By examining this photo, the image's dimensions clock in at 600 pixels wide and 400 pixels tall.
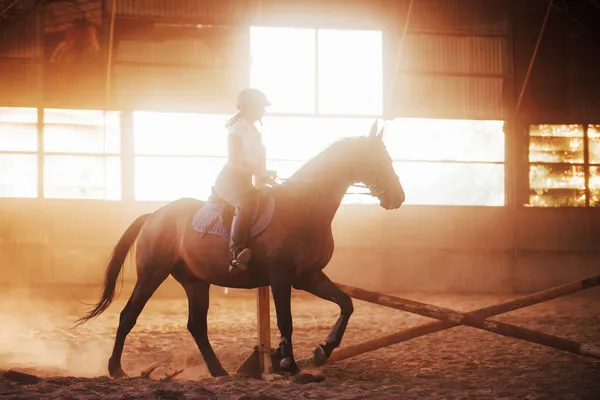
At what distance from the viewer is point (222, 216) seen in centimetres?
661

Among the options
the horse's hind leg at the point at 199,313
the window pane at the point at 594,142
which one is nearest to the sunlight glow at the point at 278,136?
the window pane at the point at 594,142

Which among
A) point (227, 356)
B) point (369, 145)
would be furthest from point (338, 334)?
point (227, 356)

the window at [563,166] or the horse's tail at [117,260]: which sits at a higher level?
the window at [563,166]

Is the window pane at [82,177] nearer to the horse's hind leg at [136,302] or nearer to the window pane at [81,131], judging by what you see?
the window pane at [81,131]

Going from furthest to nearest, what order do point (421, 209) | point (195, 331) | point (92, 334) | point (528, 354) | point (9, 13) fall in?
point (421, 209), point (9, 13), point (92, 334), point (528, 354), point (195, 331)

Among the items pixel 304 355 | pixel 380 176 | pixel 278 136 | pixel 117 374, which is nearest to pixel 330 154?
pixel 380 176

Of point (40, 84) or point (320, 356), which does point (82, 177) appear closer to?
point (40, 84)

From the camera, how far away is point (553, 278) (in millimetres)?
17203

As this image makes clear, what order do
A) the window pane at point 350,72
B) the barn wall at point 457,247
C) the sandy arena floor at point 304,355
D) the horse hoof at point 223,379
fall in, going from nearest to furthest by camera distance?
1. the sandy arena floor at point 304,355
2. the horse hoof at point 223,379
3. the window pane at point 350,72
4. the barn wall at point 457,247

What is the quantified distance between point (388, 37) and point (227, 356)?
1114cm

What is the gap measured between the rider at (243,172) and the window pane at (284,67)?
9.80m

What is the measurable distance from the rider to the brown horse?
0.19 metres

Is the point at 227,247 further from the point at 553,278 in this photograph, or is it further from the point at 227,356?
the point at 553,278

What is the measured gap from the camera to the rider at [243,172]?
6.28 meters
